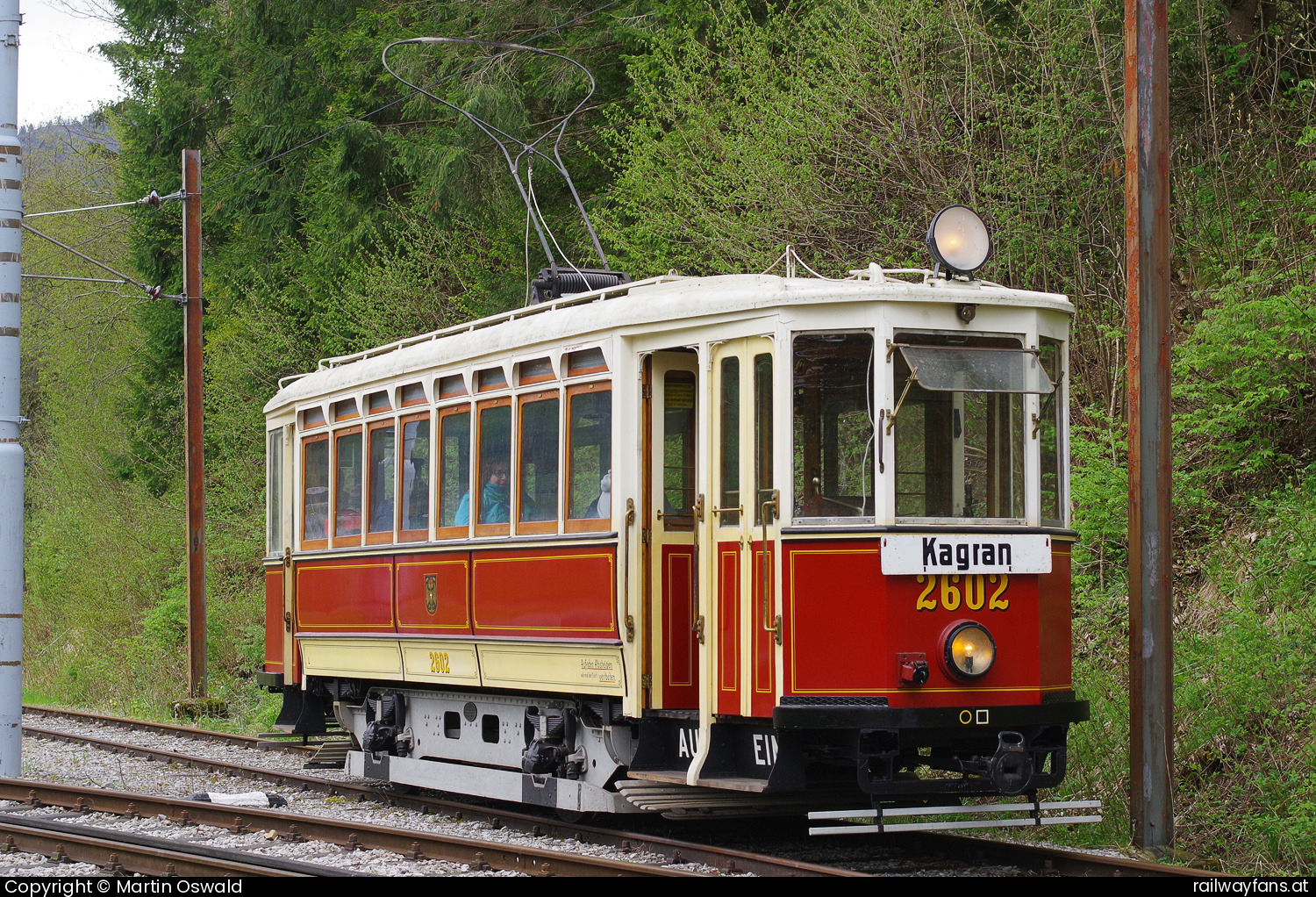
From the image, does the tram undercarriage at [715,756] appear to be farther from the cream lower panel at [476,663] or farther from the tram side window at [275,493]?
the tram side window at [275,493]

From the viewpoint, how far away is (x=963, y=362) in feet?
26.2

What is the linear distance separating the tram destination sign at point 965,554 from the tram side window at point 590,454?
6.12 ft

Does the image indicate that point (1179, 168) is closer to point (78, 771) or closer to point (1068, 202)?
point (1068, 202)

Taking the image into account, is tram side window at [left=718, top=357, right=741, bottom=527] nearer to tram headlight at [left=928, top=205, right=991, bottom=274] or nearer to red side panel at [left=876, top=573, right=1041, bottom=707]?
red side panel at [left=876, top=573, right=1041, bottom=707]

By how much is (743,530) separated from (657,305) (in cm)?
144

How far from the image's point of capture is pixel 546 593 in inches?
369

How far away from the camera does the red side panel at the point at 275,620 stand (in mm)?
13895

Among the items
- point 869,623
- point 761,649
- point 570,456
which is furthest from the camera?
point 570,456

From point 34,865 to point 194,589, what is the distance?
11.2m

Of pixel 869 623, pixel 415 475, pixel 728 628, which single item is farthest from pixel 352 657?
pixel 869 623

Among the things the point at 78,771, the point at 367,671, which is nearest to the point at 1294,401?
the point at 367,671

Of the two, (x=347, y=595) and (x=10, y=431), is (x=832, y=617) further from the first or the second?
(x=10, y=431)

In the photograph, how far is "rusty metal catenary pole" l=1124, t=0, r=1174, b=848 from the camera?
27.3ft

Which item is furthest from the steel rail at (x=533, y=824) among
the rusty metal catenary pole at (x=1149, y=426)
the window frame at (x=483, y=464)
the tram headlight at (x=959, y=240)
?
the tram headlight at (x=959, y=240)
